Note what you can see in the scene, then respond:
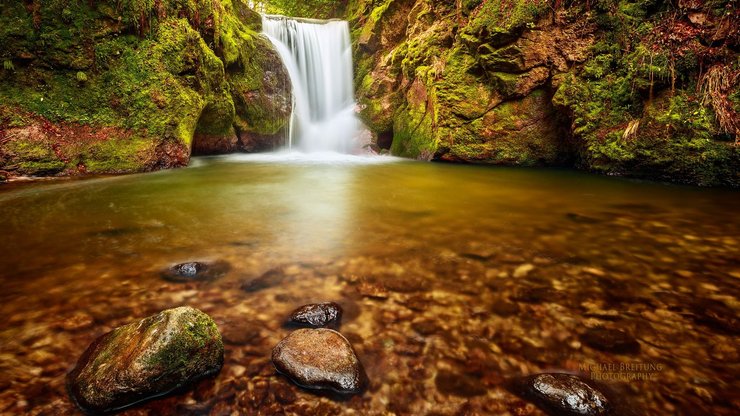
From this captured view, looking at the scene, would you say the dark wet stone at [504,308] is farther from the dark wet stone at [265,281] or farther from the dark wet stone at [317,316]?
the dark wet stone at [265,281]

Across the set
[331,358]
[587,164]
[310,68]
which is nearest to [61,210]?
[331,358]

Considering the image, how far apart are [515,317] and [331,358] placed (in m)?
1.16

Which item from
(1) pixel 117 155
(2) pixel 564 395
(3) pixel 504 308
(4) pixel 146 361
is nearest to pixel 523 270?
(3) pixel 504 308

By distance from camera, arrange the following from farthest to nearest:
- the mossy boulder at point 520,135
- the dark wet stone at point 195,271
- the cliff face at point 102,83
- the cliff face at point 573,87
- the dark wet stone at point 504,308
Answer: the mossy boulder at point 520,135 → the cliff face at point 102,83 → the cliff face at point 573,87 → the dark wet stone at point 195,271 → the dark wet stone at point 504,308

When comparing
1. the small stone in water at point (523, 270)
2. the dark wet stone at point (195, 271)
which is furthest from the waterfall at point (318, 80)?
the small stone in water at point (523, 270)

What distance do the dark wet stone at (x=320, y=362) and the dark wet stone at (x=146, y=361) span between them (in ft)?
1.10

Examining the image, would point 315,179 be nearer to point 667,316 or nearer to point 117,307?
point 117,307

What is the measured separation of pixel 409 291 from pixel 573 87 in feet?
25.5

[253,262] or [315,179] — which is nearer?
[253,262]

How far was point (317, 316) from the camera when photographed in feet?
7.12

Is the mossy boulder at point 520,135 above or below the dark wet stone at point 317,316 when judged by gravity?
above

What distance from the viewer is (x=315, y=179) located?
757cm

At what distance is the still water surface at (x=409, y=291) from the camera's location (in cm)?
165

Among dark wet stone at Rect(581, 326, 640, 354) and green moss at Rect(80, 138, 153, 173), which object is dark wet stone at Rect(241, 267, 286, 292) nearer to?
dark wet stone at Rect(581, 326, 640, 354)
